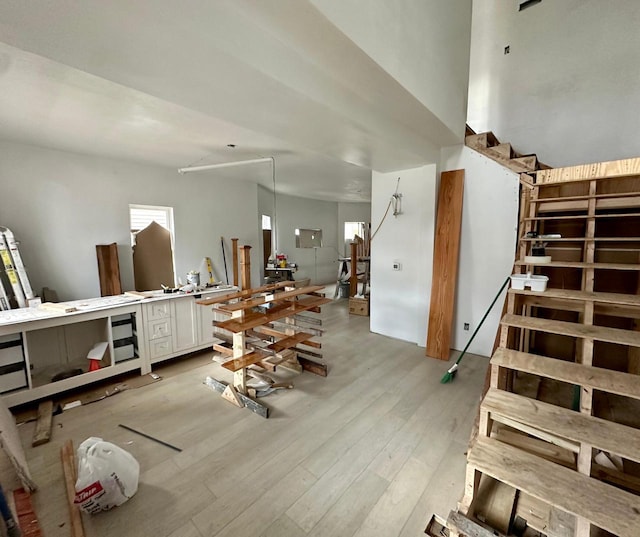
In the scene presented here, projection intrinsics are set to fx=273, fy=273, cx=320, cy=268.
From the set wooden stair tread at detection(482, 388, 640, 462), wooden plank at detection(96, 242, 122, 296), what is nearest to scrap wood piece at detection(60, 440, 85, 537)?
wooden plank at detection(96, 242, 122, 296)

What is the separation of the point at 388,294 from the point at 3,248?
4519mm

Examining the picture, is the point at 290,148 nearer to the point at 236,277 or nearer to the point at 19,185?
the point at 236,277

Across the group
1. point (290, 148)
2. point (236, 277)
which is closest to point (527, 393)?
point (290, 148)

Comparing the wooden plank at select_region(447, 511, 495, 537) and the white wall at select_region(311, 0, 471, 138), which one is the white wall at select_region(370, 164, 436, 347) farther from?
the wooden plank at select_region(447, 511, 495, 537)

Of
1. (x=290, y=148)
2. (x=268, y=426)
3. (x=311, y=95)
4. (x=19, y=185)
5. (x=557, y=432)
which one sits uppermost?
(x=290, y=148)

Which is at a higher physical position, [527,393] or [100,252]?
[100,252]

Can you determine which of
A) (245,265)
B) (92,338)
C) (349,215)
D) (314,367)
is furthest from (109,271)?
(349,215)

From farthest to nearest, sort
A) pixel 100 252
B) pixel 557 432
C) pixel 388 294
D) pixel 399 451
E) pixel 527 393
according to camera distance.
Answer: pixel 388 294, pixel 100 252, pixel 527 393, pixel 399 451, pixel 557 432

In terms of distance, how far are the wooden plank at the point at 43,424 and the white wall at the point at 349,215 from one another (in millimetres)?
8181

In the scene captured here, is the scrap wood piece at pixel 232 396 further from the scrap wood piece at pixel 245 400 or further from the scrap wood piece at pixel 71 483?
the scrap wood piece at pixel 71 483

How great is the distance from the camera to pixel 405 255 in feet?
13.1

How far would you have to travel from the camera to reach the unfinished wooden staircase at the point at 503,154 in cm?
303

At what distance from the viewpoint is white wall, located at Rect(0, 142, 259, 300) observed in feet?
9.75

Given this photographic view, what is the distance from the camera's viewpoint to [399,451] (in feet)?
6.49
